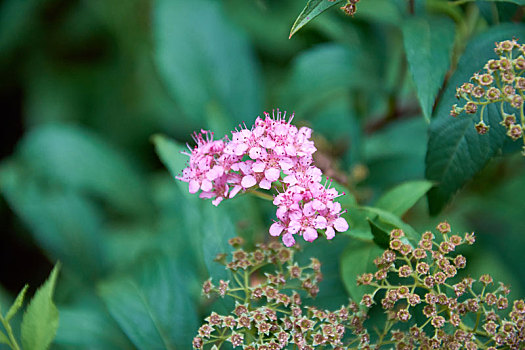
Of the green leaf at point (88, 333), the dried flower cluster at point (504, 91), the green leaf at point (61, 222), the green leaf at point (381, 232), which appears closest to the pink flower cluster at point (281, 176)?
the green leaf at point (381, 232)

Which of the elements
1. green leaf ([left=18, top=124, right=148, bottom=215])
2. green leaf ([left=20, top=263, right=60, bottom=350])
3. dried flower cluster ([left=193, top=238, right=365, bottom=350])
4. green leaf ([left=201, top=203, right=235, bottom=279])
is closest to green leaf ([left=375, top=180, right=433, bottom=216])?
dried flower cluster ([left=193, top=238, right=365, bottom=350])

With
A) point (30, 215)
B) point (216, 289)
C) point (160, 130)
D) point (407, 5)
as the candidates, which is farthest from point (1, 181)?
point (407, 5)

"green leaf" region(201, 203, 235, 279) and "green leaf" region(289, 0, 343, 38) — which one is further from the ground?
"green leaf" region(289, 0, 343, 38)

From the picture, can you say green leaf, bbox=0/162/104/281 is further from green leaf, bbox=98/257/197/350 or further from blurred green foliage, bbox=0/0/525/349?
green leaf, bbox=98/257/197/350

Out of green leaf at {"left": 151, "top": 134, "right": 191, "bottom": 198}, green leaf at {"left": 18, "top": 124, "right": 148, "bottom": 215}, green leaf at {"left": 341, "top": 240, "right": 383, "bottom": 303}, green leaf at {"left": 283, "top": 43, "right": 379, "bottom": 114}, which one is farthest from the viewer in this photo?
green leaf at {"left": 18, "top": 124, "right": 148, "bottom": 215}

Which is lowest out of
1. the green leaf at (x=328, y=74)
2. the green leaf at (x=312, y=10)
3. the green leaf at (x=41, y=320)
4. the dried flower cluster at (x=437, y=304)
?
the dried flower cluster at (x=437, y=304)

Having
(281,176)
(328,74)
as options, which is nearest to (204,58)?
(328,74)

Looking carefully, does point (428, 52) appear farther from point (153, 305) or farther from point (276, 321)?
point (153, 305)

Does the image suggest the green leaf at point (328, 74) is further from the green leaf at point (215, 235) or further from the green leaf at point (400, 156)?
the green leaf at point (215, 235)
